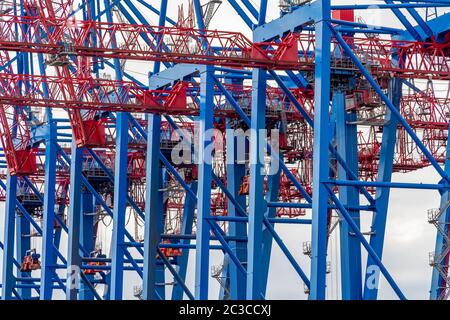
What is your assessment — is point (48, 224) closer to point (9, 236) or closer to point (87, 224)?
point (9, 236)

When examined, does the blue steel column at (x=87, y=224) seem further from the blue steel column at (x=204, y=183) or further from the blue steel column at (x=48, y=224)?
Result: the blue steel column at (x=204, y=183)

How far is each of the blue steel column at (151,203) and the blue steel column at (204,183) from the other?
6.99 meters

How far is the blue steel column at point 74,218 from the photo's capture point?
266 ft

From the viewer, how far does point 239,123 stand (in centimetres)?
7312

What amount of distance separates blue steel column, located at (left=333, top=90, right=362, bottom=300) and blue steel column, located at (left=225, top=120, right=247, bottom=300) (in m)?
6.99

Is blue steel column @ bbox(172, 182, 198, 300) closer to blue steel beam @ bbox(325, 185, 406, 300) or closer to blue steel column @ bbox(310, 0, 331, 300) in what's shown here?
blue steel beam @ bbox(325, 185, 406, 300)

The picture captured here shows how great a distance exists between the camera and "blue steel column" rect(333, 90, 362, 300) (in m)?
62.8

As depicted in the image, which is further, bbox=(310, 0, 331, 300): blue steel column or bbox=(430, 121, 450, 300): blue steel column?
bbox=(430, 121, 450, 300): blue steel column

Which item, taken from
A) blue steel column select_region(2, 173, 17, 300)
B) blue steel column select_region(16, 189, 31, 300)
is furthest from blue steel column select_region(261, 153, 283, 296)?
blue steel column select_region(16, 189, 31, 300)

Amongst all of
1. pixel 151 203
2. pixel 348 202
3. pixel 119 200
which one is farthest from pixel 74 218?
pixel 348 202
